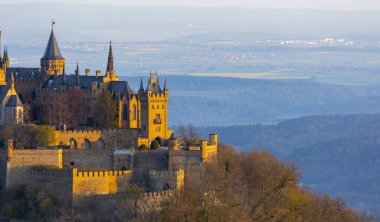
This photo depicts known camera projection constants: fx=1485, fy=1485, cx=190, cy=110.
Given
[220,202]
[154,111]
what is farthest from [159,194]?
[154,111]

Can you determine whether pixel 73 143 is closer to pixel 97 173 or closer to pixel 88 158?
pixel 88 158

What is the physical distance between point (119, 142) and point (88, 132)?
5.54 feet

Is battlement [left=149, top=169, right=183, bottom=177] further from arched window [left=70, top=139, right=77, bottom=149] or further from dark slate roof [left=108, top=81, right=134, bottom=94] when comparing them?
dark slate roof [left=108, top=81, right=134, bottom=94]

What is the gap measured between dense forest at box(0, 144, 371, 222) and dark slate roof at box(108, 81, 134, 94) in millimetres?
6345

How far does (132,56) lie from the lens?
612ft

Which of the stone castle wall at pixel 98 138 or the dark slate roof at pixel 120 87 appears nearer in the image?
the stone castle wall at pixel 98 138

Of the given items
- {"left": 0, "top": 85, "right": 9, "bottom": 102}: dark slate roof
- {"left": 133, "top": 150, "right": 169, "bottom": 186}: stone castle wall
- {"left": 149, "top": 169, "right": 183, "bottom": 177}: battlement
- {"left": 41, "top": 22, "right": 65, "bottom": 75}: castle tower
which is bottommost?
{"left": 149, "top": 169, "right": 183, "bottom": 177}: battlement

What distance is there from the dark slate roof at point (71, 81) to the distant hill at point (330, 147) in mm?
48297

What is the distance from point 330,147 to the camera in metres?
156

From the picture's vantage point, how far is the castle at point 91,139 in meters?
69.4

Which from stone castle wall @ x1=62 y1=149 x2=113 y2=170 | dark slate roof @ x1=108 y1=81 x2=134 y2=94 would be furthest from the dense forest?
dark slate roof @ x1=108 y1=81 x2=134 y2=94

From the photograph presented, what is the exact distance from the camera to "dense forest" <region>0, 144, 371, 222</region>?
66375 millimetres

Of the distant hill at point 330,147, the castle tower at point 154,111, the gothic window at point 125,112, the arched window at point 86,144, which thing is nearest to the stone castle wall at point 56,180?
the arched window at point 86,144

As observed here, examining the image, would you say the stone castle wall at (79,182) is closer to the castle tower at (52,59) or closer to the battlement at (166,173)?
the battlement at (166,173)
